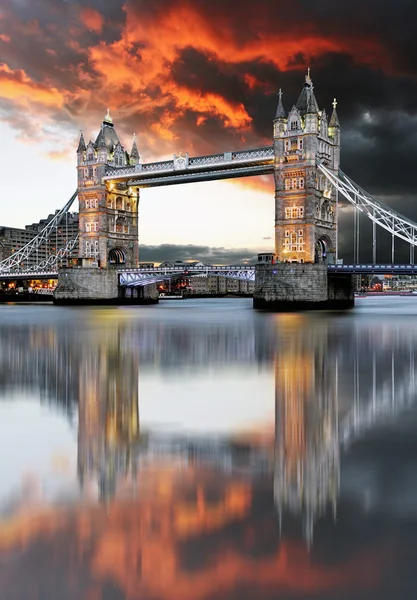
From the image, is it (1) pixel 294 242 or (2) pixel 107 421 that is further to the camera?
(1) pixel 294 242

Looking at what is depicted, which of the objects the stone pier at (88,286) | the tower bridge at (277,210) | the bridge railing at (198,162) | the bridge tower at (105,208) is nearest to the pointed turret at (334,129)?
the tower bridge at (277,210)

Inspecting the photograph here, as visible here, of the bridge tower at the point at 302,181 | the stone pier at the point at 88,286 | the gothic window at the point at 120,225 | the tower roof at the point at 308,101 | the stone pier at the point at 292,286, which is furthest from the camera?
the gothic window at the point at 120,225

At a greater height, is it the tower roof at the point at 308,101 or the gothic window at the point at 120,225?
the tower roof at the point at 308,101

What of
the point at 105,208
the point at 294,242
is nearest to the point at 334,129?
the point at 294,242

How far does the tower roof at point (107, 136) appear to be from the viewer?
1901 inches

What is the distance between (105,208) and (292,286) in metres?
19.3

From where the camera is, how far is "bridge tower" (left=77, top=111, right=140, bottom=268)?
155ft

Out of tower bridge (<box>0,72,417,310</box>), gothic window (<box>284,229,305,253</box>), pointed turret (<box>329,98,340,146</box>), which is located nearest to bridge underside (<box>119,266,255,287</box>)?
tower bridge (<box>0,72,417,310</box>)

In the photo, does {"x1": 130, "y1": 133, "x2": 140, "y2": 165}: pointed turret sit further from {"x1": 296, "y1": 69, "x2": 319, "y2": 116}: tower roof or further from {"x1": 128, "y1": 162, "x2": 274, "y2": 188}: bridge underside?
{"x1": 296, "y1": 69, "x2": 319, "y2": 116}: tower roof

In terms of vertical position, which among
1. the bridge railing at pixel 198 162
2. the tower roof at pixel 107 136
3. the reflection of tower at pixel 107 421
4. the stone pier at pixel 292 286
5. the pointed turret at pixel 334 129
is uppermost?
the tower roof at pixel 107 136

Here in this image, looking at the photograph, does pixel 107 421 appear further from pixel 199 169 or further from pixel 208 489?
pixel 199 169

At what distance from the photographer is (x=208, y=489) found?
3686 millimetres

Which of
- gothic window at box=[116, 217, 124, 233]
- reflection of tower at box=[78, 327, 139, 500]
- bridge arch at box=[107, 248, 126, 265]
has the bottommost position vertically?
reflection of tower at box=[78, 327, 139, 500]

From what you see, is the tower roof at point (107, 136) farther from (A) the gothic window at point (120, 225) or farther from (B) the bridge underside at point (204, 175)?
(A) the gothic window at point (120, 225)
